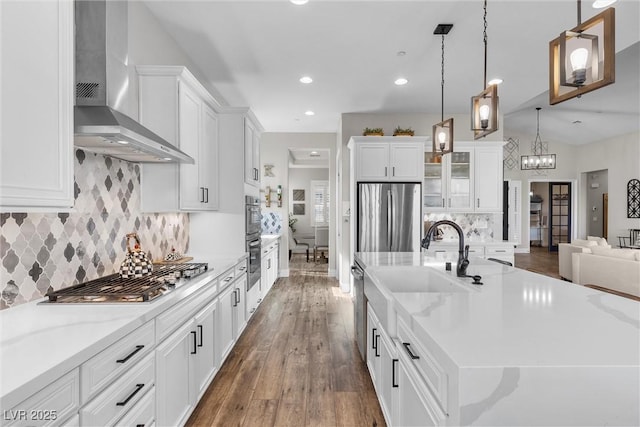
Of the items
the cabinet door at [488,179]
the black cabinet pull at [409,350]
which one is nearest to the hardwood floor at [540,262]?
the cabinet door at [488,179]

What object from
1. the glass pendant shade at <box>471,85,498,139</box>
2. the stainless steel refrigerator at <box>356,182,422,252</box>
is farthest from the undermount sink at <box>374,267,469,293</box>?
the stainless steel refrigerator at <box>356,182,422,252</box>

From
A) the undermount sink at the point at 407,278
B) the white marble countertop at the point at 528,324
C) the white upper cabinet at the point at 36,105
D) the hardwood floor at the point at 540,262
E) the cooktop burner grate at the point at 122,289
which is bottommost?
the hardwood floor at the point at 540,262

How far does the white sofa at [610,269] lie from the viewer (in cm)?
496

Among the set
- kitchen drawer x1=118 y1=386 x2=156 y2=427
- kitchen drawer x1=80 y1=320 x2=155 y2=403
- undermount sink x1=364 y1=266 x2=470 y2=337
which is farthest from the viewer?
undermount sink x1=364 y1=266 x2=470 y2=337

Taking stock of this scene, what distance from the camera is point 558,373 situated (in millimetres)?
905

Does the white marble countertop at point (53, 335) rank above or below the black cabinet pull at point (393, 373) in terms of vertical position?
above

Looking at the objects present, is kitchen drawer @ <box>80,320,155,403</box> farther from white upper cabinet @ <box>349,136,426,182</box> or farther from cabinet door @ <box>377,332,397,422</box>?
white upper cabinet @ <box>349,136,426,182</box>

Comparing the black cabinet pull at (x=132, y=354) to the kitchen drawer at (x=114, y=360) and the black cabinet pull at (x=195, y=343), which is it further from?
the black cabinet pull at (x=195, y=343)

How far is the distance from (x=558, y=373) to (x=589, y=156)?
11411 mm

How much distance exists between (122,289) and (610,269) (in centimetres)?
654

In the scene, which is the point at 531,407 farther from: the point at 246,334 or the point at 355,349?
the point at 246,334

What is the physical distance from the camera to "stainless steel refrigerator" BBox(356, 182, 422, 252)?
513 cm

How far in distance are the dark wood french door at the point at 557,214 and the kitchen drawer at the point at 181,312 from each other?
11.8 metres

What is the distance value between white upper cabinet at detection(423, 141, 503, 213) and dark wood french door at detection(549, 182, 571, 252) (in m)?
7.01
